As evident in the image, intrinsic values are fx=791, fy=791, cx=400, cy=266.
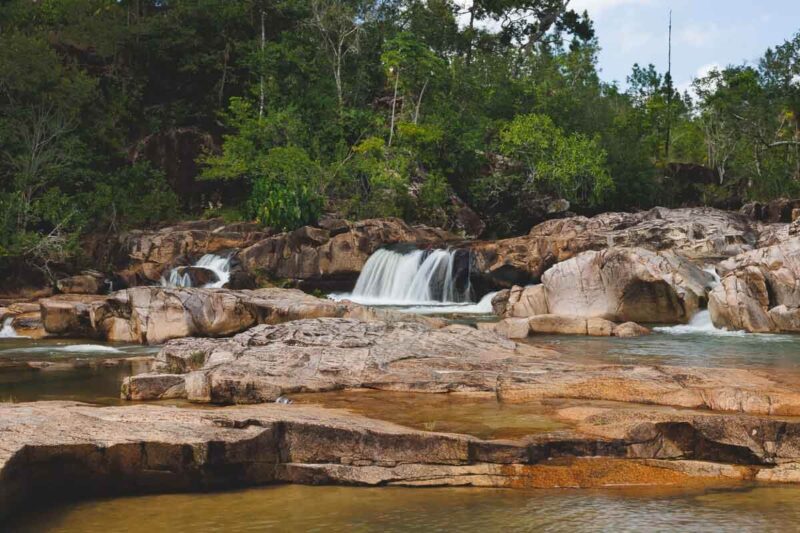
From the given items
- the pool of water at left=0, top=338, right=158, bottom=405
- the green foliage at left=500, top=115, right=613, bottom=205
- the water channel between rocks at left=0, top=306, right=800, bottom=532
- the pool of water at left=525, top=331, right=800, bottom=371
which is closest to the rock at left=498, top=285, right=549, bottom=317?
the pool of water at left=525, top=331, right=800, bottom=371

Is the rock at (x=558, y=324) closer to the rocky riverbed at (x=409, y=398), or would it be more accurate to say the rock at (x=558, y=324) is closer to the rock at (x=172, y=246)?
the rocky riverbed at (x=409, y=398)

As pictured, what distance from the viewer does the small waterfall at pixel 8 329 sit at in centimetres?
1900

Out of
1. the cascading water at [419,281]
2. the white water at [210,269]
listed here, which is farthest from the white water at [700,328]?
the white water at [210,269]

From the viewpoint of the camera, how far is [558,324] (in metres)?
16.9

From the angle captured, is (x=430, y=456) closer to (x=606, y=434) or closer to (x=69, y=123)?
(x=606, y=434)

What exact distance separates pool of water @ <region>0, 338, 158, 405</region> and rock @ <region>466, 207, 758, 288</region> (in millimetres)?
12569

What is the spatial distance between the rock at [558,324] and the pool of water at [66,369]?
25.8 feet

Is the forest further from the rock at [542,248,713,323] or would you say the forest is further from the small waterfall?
the rock at [542,248,713,323]

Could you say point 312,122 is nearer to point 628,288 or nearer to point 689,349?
A: point 628,288

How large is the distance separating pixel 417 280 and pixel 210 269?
22.3 ft

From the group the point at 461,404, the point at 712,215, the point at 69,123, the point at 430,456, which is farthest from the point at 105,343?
the point at 712,215

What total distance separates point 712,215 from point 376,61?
2129 centimetres

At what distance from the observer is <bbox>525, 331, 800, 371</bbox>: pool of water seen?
12156 millimetres

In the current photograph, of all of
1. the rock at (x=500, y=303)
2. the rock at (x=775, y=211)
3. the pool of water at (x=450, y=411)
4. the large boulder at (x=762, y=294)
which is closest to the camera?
the pool of water at (x=450, y=411)
